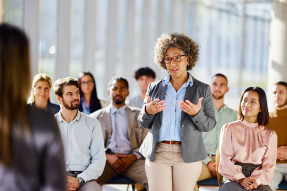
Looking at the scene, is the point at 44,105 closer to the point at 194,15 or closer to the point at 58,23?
the point at 58,23

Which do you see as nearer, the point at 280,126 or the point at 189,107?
the point at 189,107

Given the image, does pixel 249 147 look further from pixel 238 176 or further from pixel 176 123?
pixel 176 123

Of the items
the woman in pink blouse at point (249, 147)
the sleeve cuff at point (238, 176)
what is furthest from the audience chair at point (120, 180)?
the sleeve cuff at point (238, 176)

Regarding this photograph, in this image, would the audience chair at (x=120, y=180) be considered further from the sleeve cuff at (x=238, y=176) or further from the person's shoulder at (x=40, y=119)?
the person's shoulder at (x=40, y=119)

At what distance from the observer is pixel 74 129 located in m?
3.87

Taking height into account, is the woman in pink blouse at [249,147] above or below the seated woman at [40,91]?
below

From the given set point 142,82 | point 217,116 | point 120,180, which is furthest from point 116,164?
point 142,82

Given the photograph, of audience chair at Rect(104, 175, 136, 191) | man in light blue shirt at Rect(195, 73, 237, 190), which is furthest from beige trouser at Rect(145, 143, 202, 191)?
man in light blue shirt at Rect(195, 73, 237, 190)

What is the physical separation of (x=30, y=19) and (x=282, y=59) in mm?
4873

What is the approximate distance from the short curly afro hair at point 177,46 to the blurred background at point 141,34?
6.52 ft

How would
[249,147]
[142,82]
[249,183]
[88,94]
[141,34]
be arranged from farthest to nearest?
[141,34] < [142,82] < [88,94] < [249,147] < [249,183]

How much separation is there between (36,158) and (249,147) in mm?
2541

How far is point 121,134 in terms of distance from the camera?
16.3 ft

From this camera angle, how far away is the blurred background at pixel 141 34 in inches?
246
